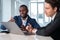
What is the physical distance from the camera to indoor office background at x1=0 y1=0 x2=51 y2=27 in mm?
4504

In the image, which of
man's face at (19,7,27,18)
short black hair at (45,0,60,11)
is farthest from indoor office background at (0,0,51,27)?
short black hair at (45,0,60,11)

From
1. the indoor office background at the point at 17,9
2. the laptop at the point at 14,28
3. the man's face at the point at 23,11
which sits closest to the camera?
the laptop at the point at 14,28

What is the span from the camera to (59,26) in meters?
1.39

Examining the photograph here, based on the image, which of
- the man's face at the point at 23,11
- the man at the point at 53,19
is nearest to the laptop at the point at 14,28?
the man at the point at 53,19

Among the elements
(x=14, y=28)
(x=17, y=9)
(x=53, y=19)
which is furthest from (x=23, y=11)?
(x=53, y=19)

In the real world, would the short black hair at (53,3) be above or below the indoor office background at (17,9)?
above

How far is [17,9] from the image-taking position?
177 inches

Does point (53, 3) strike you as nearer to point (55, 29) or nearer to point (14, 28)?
point (55, 29)

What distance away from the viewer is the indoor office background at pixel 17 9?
4.50 metres

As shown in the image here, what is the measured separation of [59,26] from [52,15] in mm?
116

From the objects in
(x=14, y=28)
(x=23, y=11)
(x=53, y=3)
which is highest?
(x=53, y=3)

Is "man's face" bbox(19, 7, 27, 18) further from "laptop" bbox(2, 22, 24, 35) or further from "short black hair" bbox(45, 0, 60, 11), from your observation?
"short black hair" bbox(45, 0, 60, 11)

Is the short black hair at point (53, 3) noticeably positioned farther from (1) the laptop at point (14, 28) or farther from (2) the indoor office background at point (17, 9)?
(2) the indoor office background at point (17, 9)

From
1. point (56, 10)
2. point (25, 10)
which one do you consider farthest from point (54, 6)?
point (25, 10)
